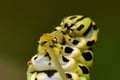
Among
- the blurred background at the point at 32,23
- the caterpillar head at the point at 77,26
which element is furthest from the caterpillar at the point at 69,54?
the blurred background at the point at 32,23

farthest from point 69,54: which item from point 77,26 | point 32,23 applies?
point 32,23

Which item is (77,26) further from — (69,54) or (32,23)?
(32,23)

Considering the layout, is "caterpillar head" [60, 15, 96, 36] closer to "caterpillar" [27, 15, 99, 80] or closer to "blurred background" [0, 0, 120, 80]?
"caterpillar" [27, 15, 99, 80]

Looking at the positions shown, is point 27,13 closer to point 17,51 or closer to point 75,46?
point 17,51

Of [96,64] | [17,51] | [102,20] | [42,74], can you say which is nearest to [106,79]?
[96,64]

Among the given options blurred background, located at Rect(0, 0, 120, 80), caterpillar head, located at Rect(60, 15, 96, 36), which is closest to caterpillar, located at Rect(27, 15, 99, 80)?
caterpillar head, located at Rect(60, 15, 96, 36)
